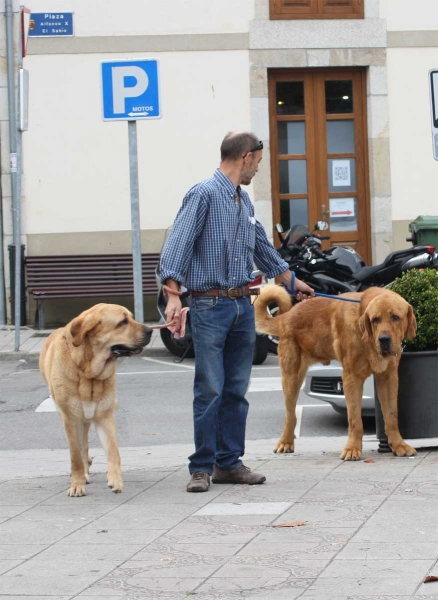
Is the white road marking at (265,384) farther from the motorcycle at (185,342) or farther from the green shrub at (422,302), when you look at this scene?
the green shrub at (422,302)

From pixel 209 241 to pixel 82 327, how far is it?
85cm

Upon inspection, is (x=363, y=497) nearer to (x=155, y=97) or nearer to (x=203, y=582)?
(x=203, y=582)

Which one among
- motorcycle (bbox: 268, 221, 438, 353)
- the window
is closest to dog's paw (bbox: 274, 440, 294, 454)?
motorcycle (bbox: 268, 221, 438, 353)

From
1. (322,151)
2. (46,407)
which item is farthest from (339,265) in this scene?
(322,151)

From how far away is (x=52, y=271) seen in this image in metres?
17.2

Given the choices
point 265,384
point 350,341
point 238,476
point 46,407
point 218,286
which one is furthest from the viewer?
point 265,384

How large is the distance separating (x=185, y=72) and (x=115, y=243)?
2.75 meters

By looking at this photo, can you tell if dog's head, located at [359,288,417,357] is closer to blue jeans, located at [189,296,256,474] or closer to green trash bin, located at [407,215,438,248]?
blue jeans, located at [189,296,256,474]

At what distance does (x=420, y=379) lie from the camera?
741 cm

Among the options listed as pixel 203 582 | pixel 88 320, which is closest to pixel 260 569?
pixel 203 582

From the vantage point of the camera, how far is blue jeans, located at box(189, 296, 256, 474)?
255 inches

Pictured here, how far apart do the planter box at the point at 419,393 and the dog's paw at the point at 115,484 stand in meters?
1.94

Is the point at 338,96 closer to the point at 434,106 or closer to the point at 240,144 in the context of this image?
the point at 434,106

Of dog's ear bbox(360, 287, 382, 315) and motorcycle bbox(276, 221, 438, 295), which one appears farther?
motorcycle bbox(276, 221, 438, 295)
